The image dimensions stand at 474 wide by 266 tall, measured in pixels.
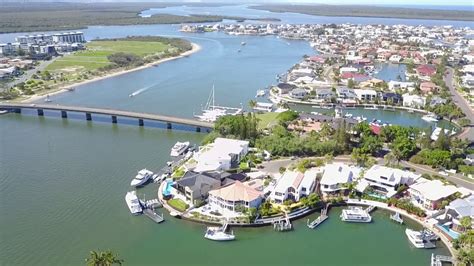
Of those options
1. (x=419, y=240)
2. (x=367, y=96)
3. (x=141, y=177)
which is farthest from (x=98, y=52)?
(x=419, y=240)

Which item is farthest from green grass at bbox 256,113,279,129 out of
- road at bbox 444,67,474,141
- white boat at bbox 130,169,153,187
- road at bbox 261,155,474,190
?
road at bbox 444,67,474,141

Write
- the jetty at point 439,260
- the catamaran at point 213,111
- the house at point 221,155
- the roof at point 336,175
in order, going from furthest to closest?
the catamaran at point 213,111 → the house at point 221,155 → the roof at point 336,175 → the jetty at point 439,260

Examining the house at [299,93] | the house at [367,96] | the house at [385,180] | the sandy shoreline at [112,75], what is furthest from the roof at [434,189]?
the sandy shoreline at [112,75]

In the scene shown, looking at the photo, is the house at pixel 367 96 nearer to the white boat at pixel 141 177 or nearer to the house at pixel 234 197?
the house at pixel 234 197

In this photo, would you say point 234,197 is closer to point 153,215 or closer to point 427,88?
point 153,215

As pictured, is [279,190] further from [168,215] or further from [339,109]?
[339,109]

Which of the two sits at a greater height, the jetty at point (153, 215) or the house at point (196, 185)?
the house at point (196, 185)

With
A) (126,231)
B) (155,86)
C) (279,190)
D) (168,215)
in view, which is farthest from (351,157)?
(155,86)

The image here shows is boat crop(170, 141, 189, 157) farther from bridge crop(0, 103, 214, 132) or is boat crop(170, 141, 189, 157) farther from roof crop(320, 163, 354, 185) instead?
roof crop(320, 163, 354, 185)
